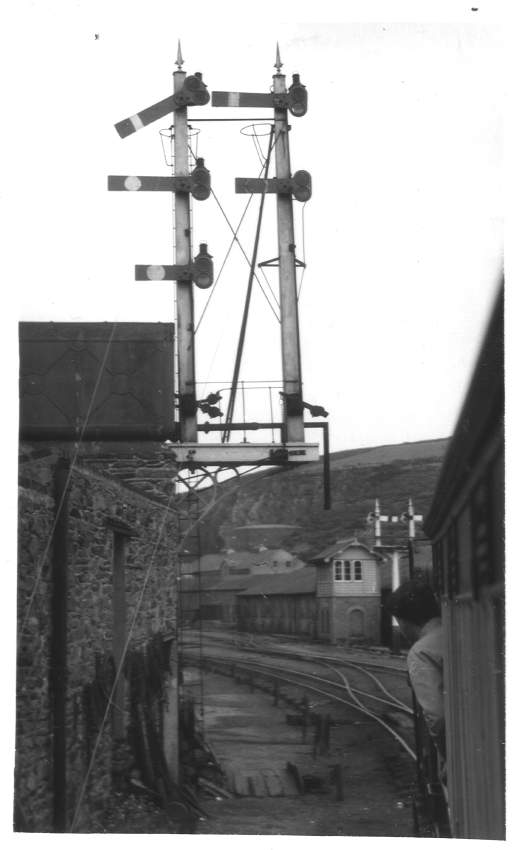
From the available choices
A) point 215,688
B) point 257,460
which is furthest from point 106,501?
point 215,688

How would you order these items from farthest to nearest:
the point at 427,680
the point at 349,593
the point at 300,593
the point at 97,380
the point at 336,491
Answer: the point at 349,593 → the point at 300,593 → the point at 336,491 → the point at 97,380 → the point at 427,680

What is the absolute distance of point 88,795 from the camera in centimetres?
707

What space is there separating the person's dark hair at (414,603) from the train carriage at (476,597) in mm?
87

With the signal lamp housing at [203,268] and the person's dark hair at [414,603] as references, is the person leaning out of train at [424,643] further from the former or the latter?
the signal lamp housing at [203,268]

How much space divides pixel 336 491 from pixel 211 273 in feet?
6.35

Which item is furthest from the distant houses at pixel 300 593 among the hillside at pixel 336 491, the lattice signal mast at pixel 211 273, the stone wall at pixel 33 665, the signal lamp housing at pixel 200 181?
the signal lamp housing at pixel 200 181

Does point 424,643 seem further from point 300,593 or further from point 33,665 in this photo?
point 300,593

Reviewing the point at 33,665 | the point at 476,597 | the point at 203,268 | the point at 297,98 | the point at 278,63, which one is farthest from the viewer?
the point at 203,268

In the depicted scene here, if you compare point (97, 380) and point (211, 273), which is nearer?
point (211, 273)

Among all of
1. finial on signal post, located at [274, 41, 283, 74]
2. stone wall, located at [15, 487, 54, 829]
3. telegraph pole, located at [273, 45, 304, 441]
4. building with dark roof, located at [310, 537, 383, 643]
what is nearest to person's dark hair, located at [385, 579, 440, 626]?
telegraph pole, located at [273, 45, 304, 441]

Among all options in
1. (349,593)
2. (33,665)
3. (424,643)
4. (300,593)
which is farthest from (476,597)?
(349,593)

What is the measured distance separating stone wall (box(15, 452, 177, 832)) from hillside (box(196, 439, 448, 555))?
0.96m

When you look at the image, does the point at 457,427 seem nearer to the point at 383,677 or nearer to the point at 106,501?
the point at 106,501

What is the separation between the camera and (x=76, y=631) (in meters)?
7.04
